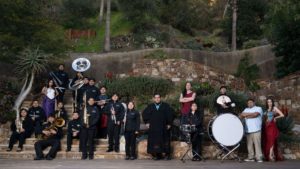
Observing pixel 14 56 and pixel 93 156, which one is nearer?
pixel 93 156

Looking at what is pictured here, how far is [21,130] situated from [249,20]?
2147cm

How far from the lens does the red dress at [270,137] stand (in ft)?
43.0

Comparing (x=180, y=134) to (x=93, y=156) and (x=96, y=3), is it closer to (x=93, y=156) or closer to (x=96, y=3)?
(x=93, y=156)

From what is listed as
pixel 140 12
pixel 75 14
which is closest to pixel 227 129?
pixel 140 12

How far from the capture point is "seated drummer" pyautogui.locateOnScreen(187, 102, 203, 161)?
43.2ft

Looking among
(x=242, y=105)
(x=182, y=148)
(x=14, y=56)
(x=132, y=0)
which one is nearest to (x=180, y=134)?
(x=182, y=148)

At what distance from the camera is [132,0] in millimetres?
31844

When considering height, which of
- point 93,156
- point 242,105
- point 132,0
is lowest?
point 93,156

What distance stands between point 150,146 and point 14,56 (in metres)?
7.95

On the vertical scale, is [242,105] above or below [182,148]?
above

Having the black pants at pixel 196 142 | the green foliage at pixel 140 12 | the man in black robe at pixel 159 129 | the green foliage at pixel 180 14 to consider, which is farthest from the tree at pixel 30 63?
the green foliage at pixel 180 14

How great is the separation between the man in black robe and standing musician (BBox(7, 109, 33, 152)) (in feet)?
11.9

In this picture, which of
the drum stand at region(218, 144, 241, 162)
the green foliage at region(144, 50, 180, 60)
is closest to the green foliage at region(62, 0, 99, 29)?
the green foliage at region(144, 50, 180, 60)

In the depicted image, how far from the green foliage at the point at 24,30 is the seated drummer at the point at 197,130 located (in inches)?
316
